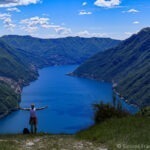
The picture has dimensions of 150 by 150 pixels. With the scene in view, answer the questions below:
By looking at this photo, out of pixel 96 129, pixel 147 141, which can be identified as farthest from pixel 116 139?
pixel 96 129

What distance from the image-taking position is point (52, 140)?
94.0ft

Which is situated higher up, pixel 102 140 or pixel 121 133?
pixel 121 133

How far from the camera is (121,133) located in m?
29.5

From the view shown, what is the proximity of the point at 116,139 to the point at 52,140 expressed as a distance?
509 centimetres

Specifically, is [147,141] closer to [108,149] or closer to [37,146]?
[108,149]

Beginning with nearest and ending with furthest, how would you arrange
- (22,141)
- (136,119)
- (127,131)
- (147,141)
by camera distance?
(147,141) → (22,141) → (127,131) → (136,119)

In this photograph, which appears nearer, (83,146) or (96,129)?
(83,146)

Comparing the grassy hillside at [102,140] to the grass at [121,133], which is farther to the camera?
the grass at [121,133]

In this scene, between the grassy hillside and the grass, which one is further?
the grass

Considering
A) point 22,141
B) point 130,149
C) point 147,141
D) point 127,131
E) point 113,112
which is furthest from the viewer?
point 113,112

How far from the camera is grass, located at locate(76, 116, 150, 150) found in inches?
1039

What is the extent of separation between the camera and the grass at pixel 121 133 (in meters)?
26.4

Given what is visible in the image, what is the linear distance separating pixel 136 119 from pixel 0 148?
1486 cm

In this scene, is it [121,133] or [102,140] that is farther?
[121,133]
